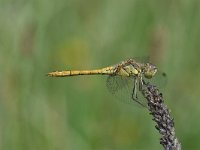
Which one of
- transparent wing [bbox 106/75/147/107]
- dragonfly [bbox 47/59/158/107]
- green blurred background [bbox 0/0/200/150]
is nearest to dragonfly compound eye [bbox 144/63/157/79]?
dragonfly [bbox 47/59/158/107]

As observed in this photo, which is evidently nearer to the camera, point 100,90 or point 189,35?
point 100,90

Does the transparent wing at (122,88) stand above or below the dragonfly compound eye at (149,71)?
below

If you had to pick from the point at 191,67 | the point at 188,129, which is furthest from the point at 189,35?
the point at 188,129

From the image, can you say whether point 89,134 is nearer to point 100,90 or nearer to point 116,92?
point 100,90

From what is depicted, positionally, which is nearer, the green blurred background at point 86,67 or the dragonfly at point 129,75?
the dragonfly at point 129,75

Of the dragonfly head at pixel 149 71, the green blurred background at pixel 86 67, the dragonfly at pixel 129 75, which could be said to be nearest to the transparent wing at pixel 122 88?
the dragonfly at pixel 129 75

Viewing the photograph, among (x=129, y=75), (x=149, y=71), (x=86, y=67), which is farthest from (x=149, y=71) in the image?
(x=86, y=67)

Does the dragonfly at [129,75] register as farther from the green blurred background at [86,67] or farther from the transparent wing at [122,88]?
the green blurred background at [86,67]

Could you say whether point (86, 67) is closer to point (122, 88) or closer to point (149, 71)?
point (122, 88)
